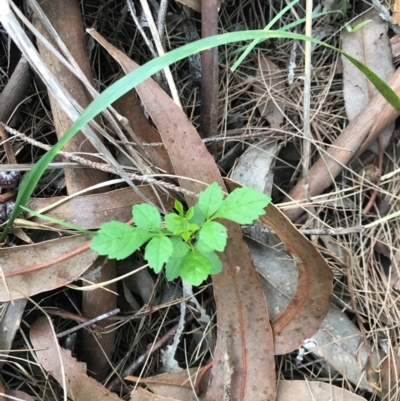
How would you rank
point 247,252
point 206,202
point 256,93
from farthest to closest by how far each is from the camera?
point 256,93 < point 247,252 < point 206,202

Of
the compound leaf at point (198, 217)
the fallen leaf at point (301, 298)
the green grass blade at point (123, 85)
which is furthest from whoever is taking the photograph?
the fallen leaf at point (301, 298)

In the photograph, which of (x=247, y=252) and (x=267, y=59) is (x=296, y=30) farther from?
(x=247, y=252)

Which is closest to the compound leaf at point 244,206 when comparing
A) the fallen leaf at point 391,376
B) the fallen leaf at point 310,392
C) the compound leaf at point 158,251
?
the compound leaf at point 158,251

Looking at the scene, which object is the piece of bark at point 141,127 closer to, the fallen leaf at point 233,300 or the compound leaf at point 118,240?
the fallen leaf at point 233,300

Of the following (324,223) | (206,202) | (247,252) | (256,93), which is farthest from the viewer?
(256,93)

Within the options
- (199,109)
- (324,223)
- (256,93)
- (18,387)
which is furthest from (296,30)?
(18,387)

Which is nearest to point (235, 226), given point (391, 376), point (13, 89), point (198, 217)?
point (198, 217)

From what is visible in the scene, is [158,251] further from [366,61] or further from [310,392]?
[366,61]
